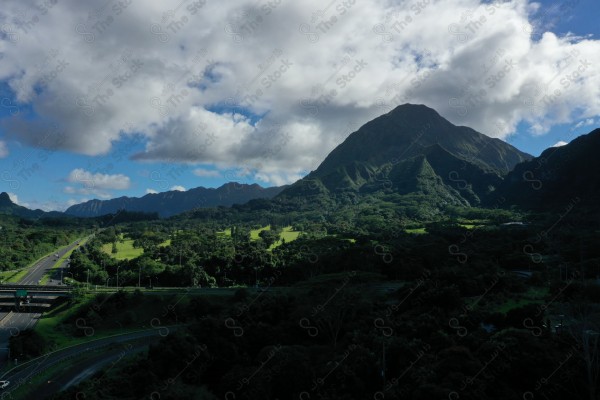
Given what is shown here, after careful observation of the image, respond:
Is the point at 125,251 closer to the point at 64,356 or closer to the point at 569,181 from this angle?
the point at 64,356

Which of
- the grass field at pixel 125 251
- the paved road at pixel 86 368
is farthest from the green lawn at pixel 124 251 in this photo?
the paved road at pixel 86 368

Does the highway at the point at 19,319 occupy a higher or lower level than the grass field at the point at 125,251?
lower

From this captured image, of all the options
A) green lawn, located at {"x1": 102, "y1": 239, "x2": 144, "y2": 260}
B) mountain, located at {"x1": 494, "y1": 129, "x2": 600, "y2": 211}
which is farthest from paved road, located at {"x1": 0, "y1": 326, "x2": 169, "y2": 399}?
mountain, located at {"x1": 494, "y1": 129, "x2": 600, "y2": 211}

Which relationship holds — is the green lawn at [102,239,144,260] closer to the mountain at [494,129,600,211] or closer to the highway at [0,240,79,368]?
the highway at [0,240,79,368]

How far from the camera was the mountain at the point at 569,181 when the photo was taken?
143375mm

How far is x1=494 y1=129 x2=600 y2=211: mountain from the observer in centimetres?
14338

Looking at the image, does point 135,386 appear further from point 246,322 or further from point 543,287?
point 543,287

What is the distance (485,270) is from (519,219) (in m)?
93.2

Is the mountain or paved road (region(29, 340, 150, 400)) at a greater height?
the mountain

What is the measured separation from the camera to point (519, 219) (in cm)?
13912

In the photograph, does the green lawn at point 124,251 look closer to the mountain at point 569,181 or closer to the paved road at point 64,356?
the paved road at point 64,356

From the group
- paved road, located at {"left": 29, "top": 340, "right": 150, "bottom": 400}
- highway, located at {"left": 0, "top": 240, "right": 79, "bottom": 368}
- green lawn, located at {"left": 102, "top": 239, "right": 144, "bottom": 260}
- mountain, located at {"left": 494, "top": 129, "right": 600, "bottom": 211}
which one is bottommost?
paved road, located at {"left": 29, "top": 340, "right": 150, "bottom": 400}

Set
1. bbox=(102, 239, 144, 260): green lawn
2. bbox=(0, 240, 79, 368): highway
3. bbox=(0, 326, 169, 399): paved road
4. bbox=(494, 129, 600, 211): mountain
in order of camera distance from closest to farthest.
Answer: bbox=(0, 326, 169, 399): paved road → bbox=(0, 240, 79, 368): highway → bbox=(102, 239, 144, 260): green lawn → bbox=(494, 129, 600, 211): mountain

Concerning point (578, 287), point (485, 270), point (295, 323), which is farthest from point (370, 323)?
point (485, 270)
